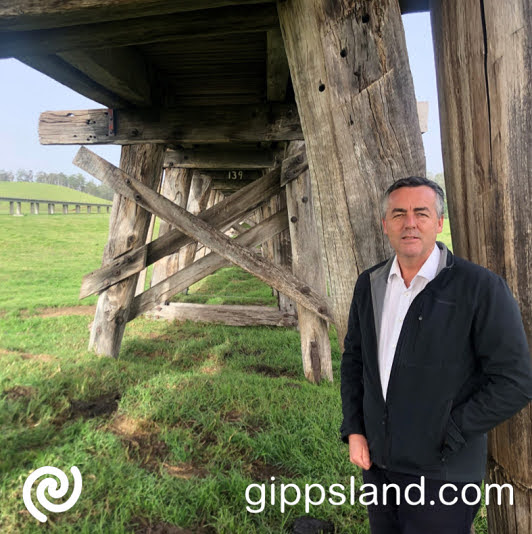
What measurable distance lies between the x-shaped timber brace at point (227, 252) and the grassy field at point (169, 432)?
20.3 inches

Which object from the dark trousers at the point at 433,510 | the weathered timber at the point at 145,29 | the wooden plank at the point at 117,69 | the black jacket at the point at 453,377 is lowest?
the dark trousers at the point at 433,510

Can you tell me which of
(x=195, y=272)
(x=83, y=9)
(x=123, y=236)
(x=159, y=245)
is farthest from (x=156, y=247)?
(x=83, y=9)

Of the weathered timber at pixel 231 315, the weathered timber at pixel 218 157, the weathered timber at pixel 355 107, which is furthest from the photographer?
the weathered timber at pixel 231 315

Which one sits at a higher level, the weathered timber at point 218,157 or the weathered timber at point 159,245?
the weathered timber at point 218,157

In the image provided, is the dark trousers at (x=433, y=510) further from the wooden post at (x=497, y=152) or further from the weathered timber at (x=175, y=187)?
the weathered timber at (x=175, y=187)

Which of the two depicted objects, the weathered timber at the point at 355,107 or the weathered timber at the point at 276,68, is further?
the weathered timber at the point at 276,68

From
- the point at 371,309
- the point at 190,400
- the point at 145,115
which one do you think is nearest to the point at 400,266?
the point at 371,309

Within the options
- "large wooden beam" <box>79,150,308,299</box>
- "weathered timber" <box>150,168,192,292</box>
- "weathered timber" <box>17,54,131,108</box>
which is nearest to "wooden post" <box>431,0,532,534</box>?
"weathered timber" <box>17,54,131,108</box>

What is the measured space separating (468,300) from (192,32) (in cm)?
151

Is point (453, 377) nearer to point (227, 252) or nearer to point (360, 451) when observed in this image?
point (360, 451)

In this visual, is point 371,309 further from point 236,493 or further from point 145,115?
point 145,115

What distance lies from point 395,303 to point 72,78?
3.14 m

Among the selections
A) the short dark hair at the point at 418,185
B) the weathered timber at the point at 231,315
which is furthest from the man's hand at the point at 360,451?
the weathered timber at the point at 231,315

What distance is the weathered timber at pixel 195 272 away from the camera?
14.4 feet
